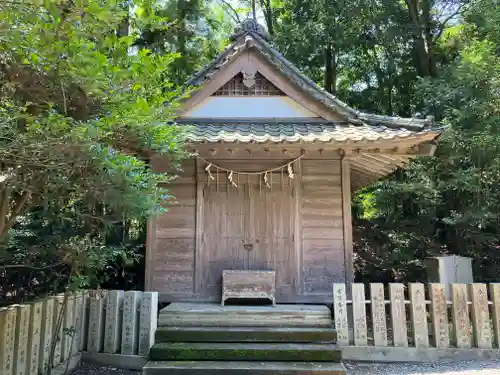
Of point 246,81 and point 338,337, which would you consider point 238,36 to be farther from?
point 338,337

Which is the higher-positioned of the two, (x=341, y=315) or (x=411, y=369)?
(x=341, y=315)

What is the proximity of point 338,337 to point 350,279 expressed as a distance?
55.0 inches

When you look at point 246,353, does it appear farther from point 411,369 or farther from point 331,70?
point 331,70

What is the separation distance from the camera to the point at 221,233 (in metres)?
6.75

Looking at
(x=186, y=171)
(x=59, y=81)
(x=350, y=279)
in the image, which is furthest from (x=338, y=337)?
(x=59, y=81)

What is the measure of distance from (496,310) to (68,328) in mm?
6011

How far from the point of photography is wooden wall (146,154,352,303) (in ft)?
21.6

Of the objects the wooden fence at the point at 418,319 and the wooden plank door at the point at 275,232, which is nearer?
the wooden fence at the point at 418,319

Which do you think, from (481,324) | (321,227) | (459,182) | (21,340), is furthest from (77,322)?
(459,182)

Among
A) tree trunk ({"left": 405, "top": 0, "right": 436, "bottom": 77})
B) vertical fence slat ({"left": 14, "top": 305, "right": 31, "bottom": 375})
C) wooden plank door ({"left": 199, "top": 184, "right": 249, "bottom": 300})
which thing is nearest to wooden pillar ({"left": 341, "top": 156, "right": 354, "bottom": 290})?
wooden plank door ({"left": 199, "top": 184, "right": 249, "bottom": 300})

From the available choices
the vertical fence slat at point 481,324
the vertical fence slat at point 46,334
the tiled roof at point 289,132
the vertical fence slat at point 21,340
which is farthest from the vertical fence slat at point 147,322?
the vertical fence slat at point 481,324

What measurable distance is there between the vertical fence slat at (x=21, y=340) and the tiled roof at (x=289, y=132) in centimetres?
296

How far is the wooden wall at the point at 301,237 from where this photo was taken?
6.59 metres

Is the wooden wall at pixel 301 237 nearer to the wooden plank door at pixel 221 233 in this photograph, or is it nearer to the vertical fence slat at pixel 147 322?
the wooden plank door at pixel 221 233
